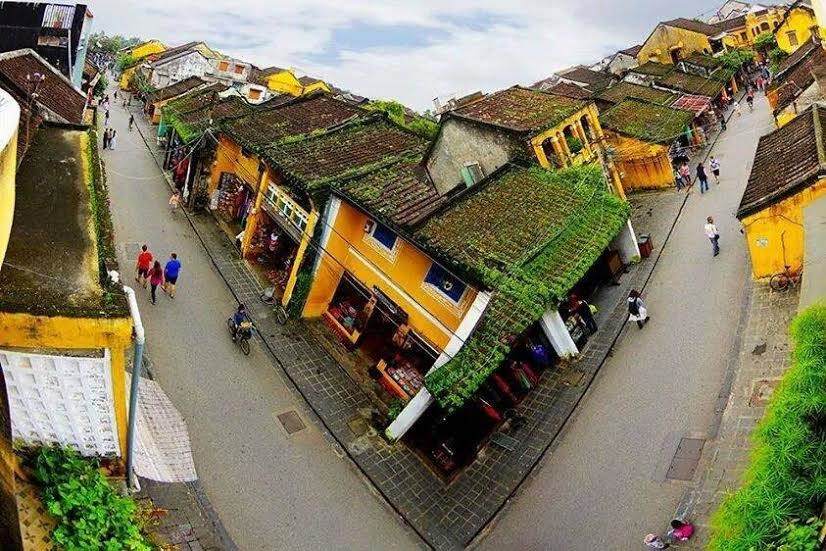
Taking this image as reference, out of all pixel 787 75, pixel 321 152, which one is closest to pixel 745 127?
pixel 787 75

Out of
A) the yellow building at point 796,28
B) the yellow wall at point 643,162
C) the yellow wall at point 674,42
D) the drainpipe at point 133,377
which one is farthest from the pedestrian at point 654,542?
the yellow wall at point 674,42

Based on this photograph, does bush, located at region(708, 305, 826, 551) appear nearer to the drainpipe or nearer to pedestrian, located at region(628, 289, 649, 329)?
the drainpipe

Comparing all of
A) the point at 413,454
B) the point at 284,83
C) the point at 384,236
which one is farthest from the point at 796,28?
the point at 413,454

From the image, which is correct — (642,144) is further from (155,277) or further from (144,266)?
(144,266)

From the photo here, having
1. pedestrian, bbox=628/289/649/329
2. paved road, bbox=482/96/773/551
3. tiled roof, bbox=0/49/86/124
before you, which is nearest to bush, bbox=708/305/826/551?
paved road, bbox=482/96/773/551

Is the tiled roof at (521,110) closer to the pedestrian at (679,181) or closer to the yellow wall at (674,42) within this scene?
the pedestrian at (679,181)
